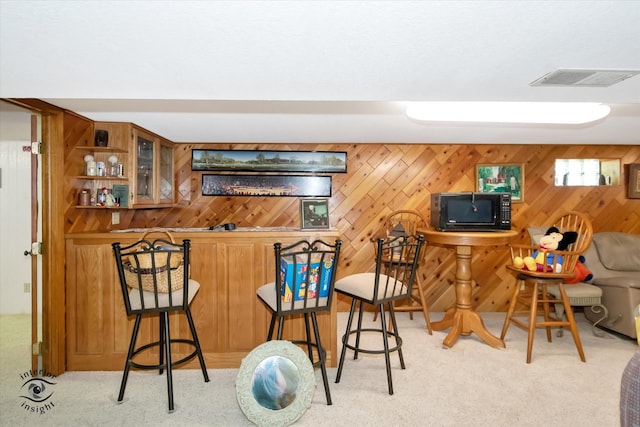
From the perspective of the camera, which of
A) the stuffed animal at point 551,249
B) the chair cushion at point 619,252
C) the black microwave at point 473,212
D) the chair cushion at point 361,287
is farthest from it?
the chair cushion at point 619,252

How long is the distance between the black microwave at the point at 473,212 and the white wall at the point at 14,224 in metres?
4.32

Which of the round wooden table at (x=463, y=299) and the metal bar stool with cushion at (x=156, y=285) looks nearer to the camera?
the metal bar stool with cushion at (x=156, y=285)

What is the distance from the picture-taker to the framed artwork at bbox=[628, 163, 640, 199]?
13.9 ft

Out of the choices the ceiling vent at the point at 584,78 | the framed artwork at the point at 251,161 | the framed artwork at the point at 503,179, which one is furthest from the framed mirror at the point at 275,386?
the framed artwork at the point at 503,179

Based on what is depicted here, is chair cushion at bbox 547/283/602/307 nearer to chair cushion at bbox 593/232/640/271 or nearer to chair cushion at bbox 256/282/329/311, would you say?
chair cushion at bbox 593/232/640/271

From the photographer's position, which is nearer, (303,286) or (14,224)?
(303,286)

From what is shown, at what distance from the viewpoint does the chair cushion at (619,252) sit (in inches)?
150

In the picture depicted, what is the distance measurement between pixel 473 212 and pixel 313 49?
251 centimetres

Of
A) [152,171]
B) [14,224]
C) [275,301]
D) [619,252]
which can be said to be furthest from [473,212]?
[14,224]

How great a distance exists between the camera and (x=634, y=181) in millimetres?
4254

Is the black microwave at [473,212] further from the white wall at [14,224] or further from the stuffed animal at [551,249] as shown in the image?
the white wall at [14,224]

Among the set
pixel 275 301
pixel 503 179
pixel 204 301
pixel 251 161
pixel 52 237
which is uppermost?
pixel 251 161

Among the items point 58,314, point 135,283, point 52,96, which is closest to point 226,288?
point 135,283

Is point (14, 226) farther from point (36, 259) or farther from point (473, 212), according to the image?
point (473, 212)
